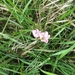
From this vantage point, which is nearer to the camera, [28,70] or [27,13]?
[28,70]

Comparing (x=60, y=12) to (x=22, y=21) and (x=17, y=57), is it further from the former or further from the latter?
(x=17, y=57)

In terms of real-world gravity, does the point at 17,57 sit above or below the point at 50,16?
below

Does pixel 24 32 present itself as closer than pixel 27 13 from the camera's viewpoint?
Yes

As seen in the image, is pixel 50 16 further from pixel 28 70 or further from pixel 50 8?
pixel 28 70

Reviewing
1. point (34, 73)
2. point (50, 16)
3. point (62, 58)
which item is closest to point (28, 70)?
point (34, 73)

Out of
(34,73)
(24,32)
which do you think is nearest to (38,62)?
(34,73)

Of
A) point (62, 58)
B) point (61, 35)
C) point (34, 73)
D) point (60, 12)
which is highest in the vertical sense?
point (60, 12)
